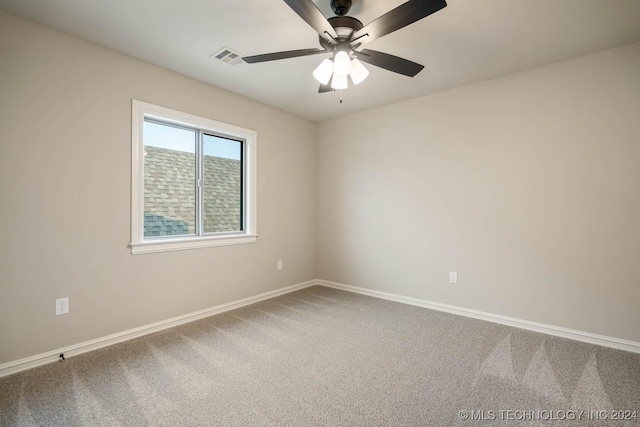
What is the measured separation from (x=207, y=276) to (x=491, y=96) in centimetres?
351

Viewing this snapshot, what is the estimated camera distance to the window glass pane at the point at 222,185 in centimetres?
335

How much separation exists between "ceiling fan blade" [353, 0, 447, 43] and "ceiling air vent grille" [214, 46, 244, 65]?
1.23 meters

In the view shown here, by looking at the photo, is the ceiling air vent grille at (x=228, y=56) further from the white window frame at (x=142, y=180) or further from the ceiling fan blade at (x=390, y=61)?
the ceiling fan blade at (x=390, y=61)

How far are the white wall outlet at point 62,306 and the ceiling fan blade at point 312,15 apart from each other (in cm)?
261

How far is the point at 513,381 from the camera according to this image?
6.48 feet

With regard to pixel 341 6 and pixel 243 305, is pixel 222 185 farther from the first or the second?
pixel 341 6

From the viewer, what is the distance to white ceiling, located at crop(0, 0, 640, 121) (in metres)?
1.97

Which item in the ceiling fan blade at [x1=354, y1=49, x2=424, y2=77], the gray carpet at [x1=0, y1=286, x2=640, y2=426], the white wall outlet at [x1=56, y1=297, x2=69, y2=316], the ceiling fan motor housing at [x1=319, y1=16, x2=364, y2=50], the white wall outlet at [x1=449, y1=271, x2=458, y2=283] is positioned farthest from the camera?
the white wall outlet at [x1=449, y1=271, x2=458, y2=283]

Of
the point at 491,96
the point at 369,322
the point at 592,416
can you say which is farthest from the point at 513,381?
the point at 491,96

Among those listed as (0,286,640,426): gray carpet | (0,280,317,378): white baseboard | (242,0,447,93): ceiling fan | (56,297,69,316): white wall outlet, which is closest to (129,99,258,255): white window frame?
(56,297,69,316): white wall outlet

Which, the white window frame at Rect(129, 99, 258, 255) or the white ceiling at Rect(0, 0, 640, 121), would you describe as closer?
the white ceiling at Rect(0, 0, 640, 121)

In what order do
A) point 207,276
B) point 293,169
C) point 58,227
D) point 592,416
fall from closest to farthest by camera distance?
point 592,416 → point 58,227 → point 207,276 → point 293,169

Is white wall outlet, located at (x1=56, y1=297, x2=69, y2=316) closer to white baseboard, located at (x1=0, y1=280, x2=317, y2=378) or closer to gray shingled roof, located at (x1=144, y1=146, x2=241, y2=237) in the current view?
white baseboard, located at (x1=0, y1=280, x2=317, y2=378)

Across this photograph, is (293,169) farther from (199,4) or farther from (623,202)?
(623,202)
